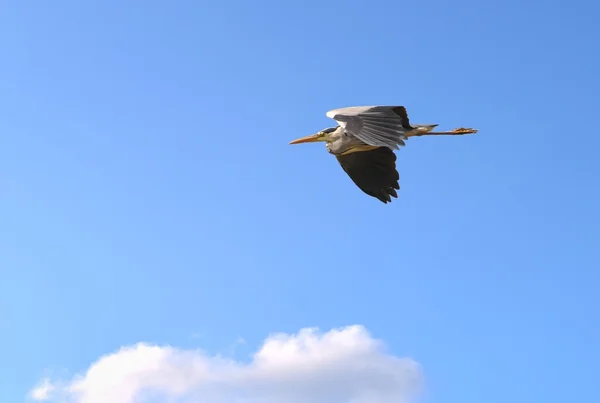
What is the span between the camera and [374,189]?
41.8ft

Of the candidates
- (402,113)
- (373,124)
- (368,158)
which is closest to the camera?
(373,124)

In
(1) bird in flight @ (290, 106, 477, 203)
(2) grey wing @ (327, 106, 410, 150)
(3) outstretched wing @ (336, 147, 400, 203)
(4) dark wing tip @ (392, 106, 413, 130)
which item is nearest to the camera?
(2) grey wing @ (327, 106, 410, 150)

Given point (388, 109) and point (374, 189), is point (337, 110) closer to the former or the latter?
point (388, 109)

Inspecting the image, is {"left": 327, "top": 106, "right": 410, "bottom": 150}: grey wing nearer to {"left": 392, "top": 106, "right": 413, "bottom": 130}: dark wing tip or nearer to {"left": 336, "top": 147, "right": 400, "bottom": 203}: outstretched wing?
{"left": 392, "top": 106, "right": 413, "bottom": 130}: dark wing tip

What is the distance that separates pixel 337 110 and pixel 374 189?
245cm

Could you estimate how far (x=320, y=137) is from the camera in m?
13.2

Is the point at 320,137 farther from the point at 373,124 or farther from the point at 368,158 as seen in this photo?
the point at 373,124

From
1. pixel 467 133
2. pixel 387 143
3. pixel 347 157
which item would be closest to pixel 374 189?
pixel 347 157

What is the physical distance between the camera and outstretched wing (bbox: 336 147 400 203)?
41.7ft

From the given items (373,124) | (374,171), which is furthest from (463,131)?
(373,124)

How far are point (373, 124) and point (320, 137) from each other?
3.37m

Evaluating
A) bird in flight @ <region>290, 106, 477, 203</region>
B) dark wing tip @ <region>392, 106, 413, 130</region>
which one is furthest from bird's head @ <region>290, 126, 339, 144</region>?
dark wing tip @ <region>392, 106, 413, 130</region>

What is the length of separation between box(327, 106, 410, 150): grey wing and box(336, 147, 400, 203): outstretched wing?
223 cm

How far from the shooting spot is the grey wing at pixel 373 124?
9484 millimetres
